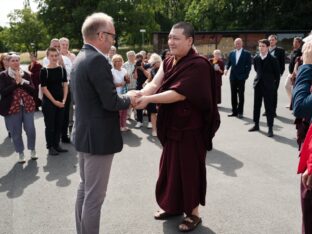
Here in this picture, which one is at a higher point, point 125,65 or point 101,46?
point 101,46

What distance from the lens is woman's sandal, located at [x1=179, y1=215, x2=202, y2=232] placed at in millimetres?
3788

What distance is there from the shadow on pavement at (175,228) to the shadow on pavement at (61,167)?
1.85 meters

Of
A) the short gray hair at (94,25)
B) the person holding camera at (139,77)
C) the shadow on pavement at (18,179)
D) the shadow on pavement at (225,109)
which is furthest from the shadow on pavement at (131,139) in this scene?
the short gray hair at (94,25)

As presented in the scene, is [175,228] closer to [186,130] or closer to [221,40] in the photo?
[186,130]

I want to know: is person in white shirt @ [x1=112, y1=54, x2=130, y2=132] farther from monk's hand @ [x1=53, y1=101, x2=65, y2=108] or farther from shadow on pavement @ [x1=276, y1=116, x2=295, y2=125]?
shadow on pavement @ [x1=276, y1=116, x2=295, y2=125]

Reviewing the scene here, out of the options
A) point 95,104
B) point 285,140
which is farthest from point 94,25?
point 285,140

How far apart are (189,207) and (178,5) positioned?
5821cm

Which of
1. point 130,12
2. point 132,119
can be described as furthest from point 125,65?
point 130,12

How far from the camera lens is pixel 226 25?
43625 millimetres

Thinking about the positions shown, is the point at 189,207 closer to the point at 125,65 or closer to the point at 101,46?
the point at 101,46

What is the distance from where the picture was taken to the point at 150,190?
16.0 ft

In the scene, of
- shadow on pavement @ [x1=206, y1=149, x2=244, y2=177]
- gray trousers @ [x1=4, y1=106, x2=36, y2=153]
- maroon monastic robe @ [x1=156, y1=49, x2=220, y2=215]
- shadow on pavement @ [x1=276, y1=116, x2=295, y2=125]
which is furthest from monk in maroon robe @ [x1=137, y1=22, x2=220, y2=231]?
shadow on pavement @ [x1=276, y1=116, x2=295, y2=125]

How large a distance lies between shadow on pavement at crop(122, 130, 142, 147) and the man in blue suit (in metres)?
3.11

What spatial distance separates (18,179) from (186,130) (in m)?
3.04
